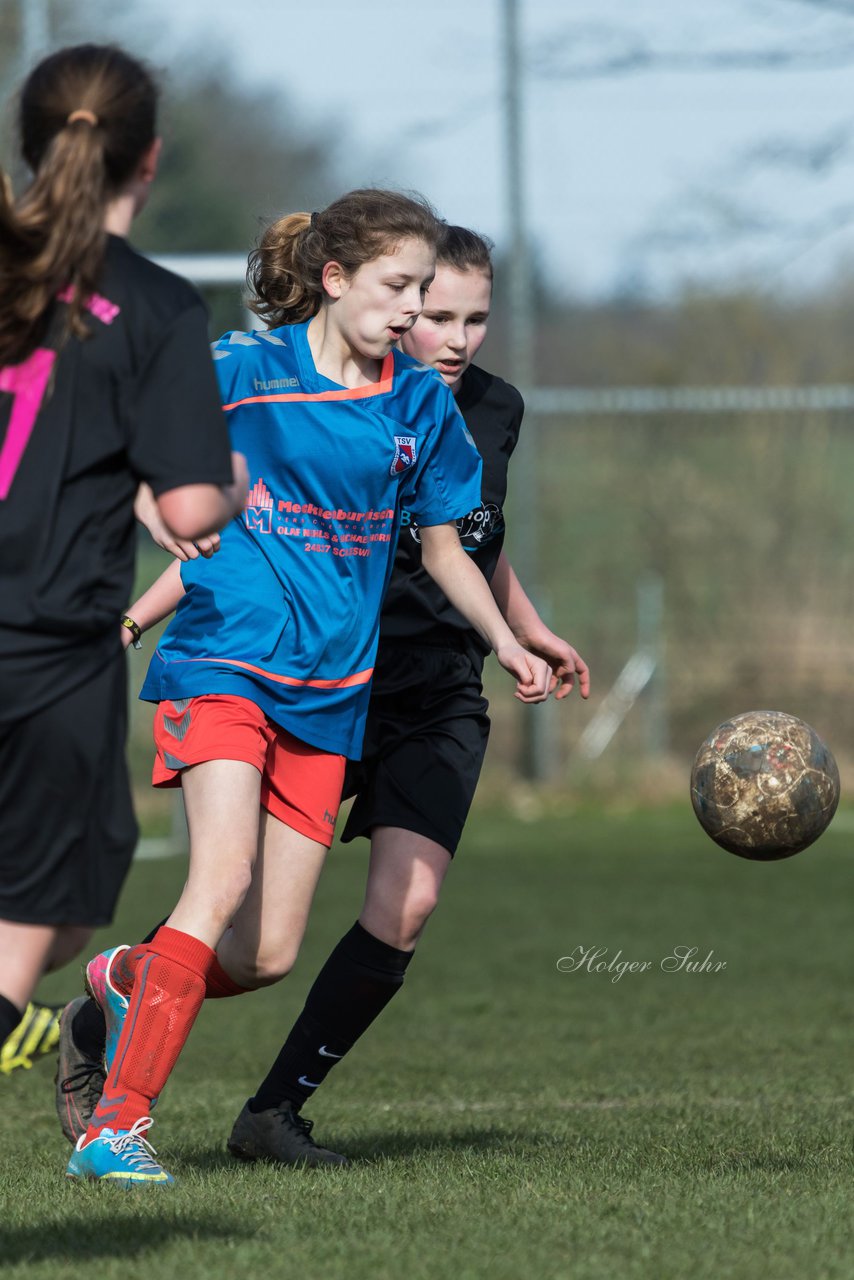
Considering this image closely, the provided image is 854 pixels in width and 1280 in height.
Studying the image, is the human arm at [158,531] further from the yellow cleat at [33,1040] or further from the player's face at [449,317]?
the yellow cleat at [33,1040]

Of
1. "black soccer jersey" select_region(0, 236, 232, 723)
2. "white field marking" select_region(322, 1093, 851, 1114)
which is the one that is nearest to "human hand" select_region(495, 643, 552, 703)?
"black soccer jersey" select_region(0, 236, 232, 723)

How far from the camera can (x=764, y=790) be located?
4.98 metres

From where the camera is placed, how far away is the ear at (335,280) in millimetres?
4379

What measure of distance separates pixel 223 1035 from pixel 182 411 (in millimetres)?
4264

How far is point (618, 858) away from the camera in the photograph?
39.7ft

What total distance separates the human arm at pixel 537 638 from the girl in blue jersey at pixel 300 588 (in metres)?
0.34

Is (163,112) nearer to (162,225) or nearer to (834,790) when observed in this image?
(834,790)

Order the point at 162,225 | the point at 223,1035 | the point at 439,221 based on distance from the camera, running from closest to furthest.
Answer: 1. the point at 439,221
2. the point at 223,1035
3. the point at 162,225

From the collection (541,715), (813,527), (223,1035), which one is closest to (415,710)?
(223,1035)

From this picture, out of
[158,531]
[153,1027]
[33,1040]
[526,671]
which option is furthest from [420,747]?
[33,1040]

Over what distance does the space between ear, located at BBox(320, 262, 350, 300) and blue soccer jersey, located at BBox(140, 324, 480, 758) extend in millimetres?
138

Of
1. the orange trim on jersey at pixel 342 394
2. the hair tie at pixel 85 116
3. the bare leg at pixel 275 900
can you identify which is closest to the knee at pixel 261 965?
A: the bare leg at pixel 275 900

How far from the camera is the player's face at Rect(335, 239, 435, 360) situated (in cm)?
430

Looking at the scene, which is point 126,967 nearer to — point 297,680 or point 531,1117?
point 297,680
